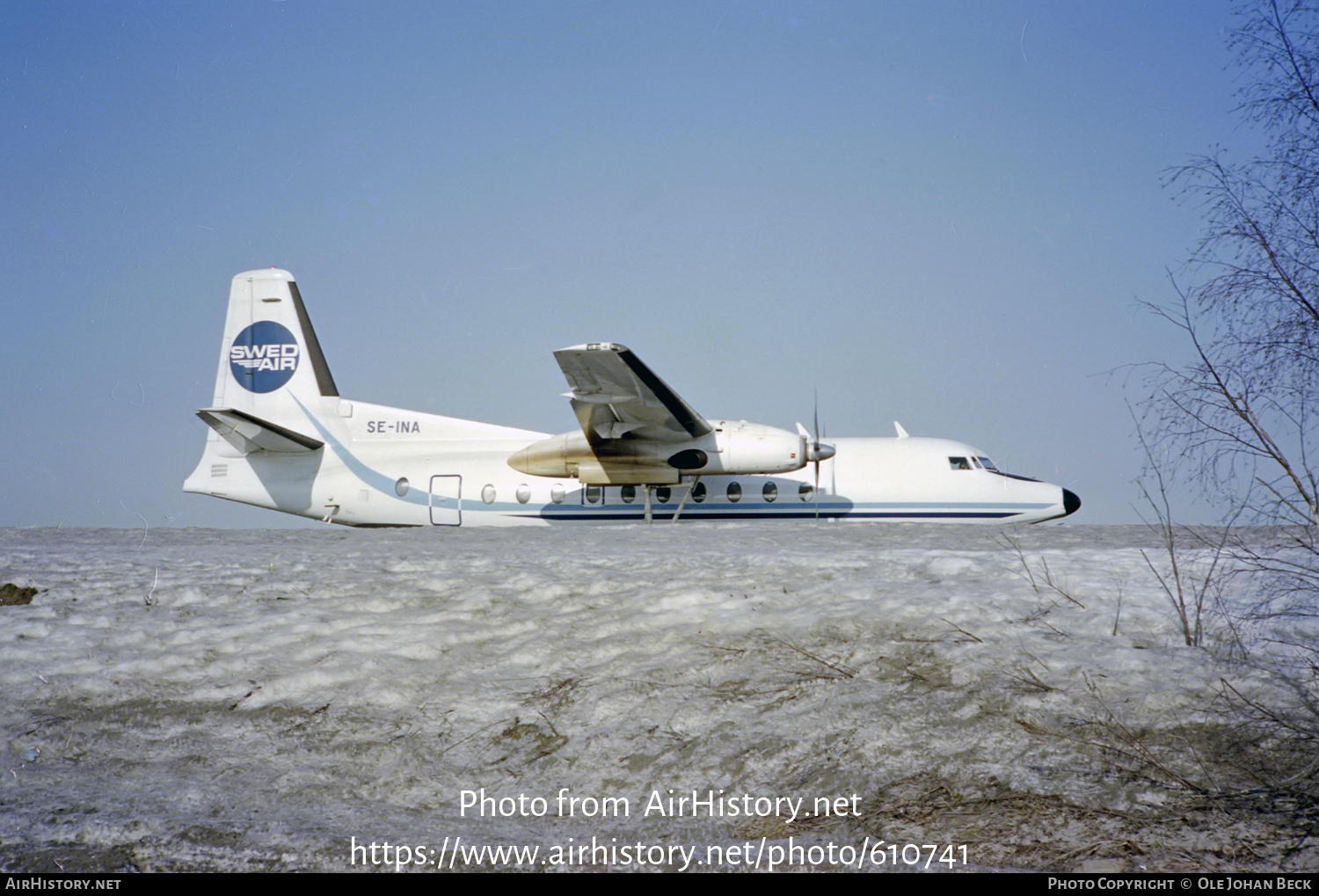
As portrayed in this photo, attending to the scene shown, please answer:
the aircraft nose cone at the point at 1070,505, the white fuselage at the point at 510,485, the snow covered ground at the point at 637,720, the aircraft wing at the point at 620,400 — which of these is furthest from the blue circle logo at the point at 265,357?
the aircraft nose cone at the point at 1070,505

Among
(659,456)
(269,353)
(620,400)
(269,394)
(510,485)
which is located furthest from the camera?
(269,353)

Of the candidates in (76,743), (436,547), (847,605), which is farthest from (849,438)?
(76,743)

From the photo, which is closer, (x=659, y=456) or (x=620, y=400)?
(x=620, y=400)

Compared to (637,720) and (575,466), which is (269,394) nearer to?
(575,466)

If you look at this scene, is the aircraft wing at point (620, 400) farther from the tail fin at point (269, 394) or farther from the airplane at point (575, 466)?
the tail fin at point (269, 394)

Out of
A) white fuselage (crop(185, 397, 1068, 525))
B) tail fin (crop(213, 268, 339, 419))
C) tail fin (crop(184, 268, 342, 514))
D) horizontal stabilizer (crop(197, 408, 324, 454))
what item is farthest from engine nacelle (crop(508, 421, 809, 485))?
tail fin (crop(213, 268, 339, 419))

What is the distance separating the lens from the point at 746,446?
17.4 meters

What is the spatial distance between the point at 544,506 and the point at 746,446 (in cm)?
445

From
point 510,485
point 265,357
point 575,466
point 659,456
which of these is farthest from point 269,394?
point 659,456

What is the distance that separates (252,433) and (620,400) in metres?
8.04

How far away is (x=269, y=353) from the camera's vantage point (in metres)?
21.0

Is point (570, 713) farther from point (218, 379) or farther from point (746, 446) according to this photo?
point (218, 379)

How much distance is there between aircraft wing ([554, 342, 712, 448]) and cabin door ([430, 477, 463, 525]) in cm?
319

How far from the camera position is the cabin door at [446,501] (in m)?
18.9
